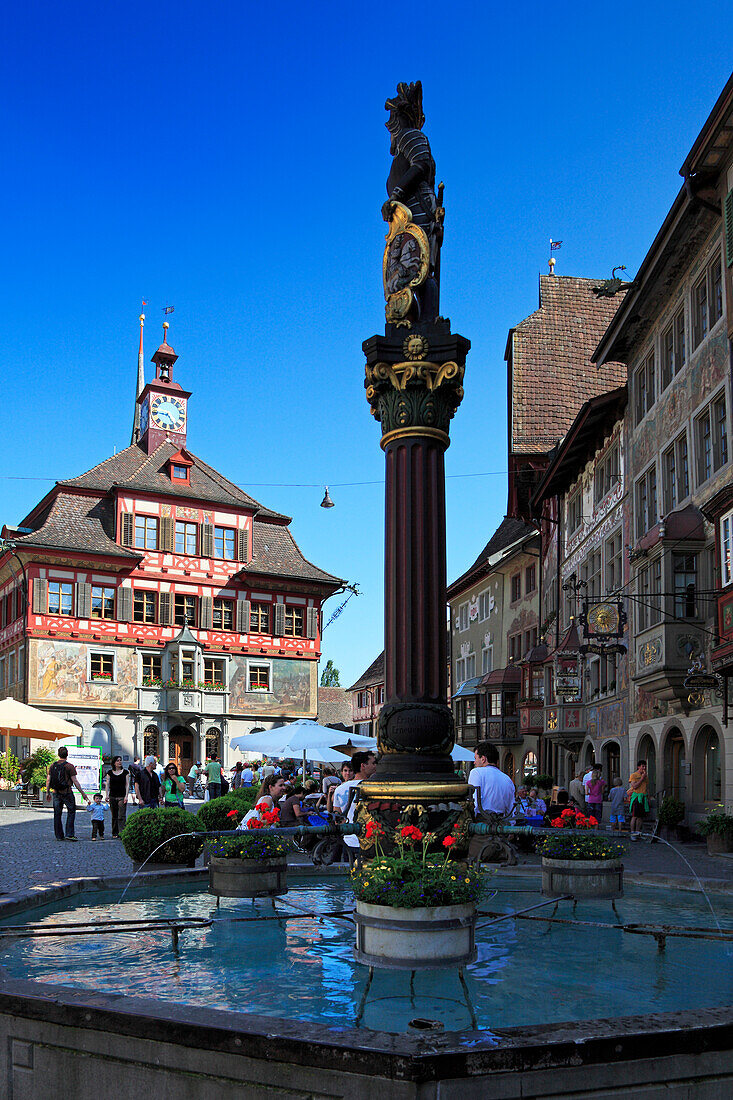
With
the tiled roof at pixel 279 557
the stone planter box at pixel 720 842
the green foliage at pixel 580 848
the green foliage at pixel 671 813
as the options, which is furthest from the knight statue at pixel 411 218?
the tiled roof at pixel 279 557

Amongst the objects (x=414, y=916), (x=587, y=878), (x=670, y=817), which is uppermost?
(x=414, y=916)

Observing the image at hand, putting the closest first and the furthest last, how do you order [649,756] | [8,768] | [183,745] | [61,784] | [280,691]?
[61,784]
[649,756]
[8,768]
[183,745]
[280,691]

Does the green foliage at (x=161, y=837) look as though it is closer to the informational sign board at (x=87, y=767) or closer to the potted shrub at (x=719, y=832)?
the potted shrub at (x=719, y=832)

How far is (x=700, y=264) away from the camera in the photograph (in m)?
23.6

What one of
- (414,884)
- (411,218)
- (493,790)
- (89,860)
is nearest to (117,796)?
(89,860)

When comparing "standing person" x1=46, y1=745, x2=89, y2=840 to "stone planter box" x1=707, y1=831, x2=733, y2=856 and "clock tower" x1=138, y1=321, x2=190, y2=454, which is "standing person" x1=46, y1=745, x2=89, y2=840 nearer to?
"stone planter box" x1=707, y1=831, x2=733, y2=856

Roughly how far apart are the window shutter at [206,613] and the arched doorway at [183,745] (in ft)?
16.4

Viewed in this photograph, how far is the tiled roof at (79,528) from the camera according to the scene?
51281 mm

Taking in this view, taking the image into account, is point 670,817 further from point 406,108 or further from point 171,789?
point 406,108

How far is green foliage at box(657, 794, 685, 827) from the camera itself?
2267cm

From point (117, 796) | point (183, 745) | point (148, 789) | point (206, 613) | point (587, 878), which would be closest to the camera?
point (587, 878)

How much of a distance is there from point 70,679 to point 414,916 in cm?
4634

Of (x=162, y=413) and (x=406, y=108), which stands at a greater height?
(x=162, y=413)

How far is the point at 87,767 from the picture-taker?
34.7 metres
